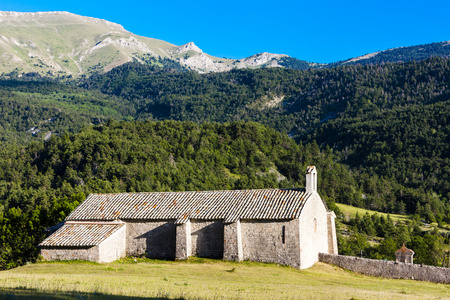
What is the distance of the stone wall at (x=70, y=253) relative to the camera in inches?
1516

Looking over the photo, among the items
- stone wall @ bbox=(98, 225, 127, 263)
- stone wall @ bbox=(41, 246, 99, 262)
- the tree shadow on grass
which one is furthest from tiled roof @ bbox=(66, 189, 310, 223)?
the tree shadow on grass

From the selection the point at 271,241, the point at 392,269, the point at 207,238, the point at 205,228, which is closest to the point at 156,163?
the point at 205,228

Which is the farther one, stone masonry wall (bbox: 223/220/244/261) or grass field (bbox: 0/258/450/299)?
stone masonry wall (bbox: 223/220/244/261)

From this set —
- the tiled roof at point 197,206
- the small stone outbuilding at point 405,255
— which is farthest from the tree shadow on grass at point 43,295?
the small stone outbuilding at point 405,255

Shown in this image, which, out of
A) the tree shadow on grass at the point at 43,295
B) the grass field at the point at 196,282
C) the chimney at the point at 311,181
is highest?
the chimney at the point at 311,181

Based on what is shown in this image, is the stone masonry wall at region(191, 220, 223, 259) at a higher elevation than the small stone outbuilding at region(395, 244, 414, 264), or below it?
higher

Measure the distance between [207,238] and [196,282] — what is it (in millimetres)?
12428

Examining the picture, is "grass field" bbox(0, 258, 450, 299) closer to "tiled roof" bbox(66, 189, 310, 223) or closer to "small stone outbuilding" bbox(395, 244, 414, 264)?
"tiled roof" bbox(66, 189, 310, 223)

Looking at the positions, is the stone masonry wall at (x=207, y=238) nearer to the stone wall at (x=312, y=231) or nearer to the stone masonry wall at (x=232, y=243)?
the stone masonry wall at (x=232, y=243)

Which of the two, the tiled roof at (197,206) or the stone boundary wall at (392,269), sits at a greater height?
the tiled roof at (197,206)

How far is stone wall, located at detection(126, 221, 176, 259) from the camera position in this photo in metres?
41.8

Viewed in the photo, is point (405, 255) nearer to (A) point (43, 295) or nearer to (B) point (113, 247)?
(B) point (113, 247)

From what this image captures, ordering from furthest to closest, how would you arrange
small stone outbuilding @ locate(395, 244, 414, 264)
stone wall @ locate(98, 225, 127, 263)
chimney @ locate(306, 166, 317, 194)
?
small stone outbuilding @ locate(395, 244, 414, 264) < chimney @ locate(306, 166, 317, 194) < stone wall @ locate(98, 225, 127, 263)

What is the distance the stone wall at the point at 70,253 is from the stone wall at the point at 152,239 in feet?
15.9
